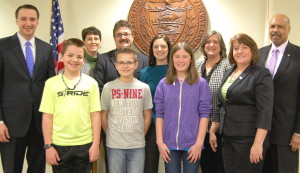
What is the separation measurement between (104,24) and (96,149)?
6.30 ft

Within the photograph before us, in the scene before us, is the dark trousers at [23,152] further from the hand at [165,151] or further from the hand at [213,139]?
the hand at [213,139]

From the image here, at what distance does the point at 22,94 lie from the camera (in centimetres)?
245

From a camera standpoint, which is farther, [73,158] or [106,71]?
[106,71]

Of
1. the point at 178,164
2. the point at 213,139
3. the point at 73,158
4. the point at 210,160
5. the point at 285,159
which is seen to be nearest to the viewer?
the point at 73,158

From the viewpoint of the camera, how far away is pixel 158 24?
11.3 feet

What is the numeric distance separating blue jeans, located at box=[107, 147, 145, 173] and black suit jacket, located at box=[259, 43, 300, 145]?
3.81 feet

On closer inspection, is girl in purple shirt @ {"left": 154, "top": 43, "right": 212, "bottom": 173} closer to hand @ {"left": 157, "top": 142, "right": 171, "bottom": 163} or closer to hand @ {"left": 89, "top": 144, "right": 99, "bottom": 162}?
hand @ {"left": 157, "top": 142, "right": 171, "bottom": 163}

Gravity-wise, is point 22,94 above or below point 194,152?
above

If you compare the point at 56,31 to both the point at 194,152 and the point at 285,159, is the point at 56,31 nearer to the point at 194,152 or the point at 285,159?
the point at 194,152

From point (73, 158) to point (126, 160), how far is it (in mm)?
447

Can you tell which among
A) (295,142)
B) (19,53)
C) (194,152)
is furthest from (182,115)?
(19,53)

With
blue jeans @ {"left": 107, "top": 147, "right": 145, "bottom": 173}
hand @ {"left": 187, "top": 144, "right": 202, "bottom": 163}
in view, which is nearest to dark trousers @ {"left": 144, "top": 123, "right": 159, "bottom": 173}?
blue jeans @ {"left": 107, "top": 147, "right": 145, "bottom": 173}

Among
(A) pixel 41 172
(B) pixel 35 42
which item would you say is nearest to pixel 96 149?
(A) pixel 41 172

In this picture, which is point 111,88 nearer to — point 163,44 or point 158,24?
point 163,44
